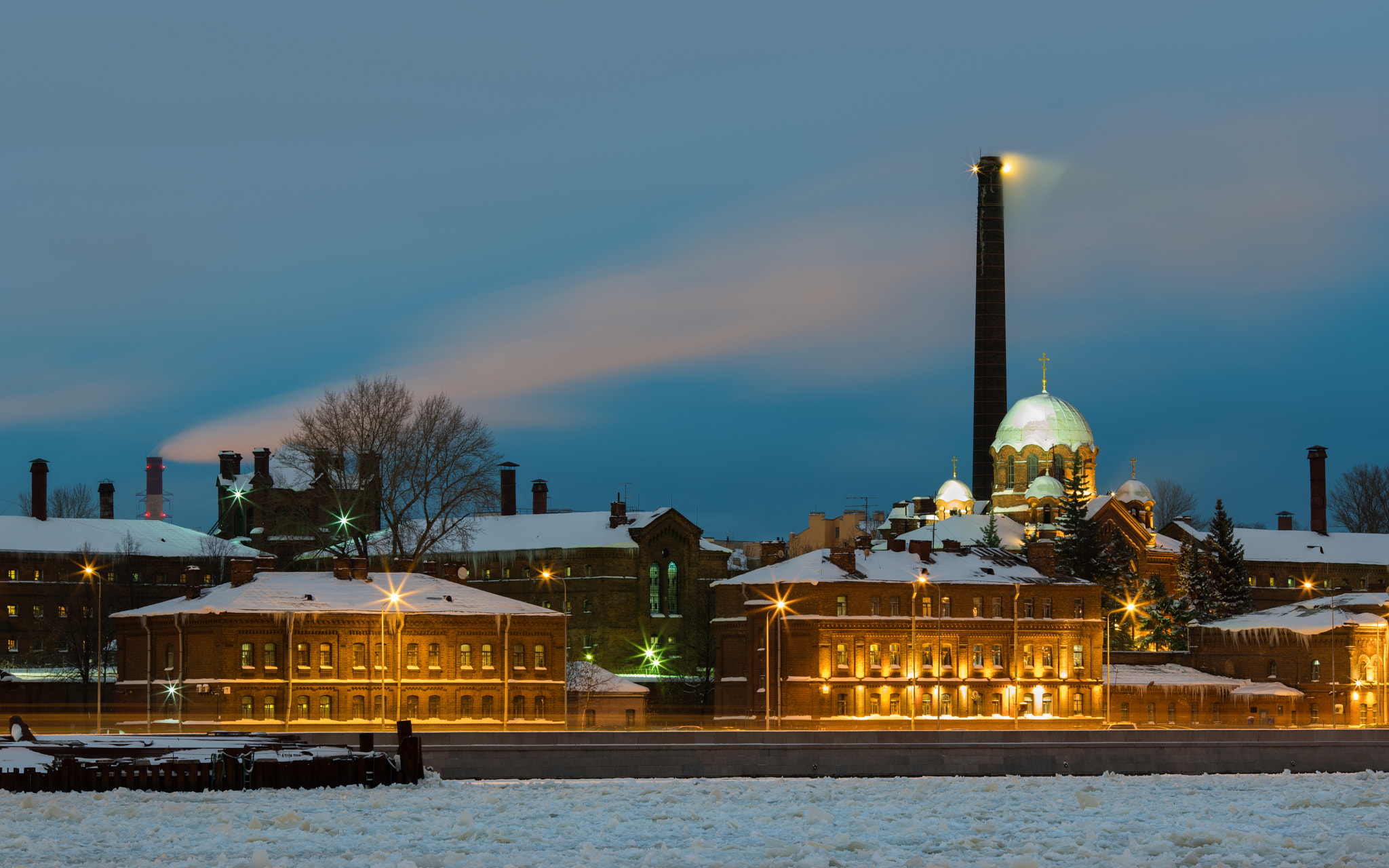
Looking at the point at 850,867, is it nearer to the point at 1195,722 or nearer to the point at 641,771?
the point at 641,771

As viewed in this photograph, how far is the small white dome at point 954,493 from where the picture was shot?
13362cm

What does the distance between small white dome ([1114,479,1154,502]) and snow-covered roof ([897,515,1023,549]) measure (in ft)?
24.2

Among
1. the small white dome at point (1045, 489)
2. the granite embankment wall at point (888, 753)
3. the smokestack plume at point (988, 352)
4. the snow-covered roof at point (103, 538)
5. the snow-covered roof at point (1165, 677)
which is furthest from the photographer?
the smokestack plume at point (988, 352)

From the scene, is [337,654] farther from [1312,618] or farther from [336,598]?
[1312,618]

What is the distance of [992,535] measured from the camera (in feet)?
354

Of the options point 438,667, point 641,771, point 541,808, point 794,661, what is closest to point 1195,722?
point 794,661

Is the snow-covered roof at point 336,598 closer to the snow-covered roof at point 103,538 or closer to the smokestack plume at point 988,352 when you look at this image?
the snow-covered roof at point 103,538

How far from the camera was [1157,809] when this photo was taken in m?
42.6

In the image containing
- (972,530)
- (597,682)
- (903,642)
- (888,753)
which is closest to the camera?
(888,753)

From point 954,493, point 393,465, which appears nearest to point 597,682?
point 393,465

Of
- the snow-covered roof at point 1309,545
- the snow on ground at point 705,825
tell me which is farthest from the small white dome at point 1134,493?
the snow on ground at point 705,825

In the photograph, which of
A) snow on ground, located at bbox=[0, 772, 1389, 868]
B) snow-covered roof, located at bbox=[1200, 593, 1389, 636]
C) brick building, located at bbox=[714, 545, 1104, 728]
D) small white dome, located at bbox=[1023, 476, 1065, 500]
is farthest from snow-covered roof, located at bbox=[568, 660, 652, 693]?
small white dome, located at bbox=[1023, 476, 1065, 500]

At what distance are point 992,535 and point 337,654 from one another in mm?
49588

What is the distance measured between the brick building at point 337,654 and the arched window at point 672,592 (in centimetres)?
3138
